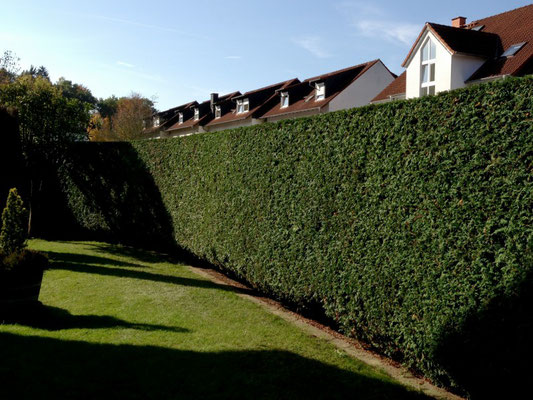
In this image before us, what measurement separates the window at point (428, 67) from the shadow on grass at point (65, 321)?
22837 mm

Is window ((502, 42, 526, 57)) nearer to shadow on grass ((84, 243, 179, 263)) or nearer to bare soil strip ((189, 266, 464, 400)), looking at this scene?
shadow on grass ((84, 243, 179, 263))

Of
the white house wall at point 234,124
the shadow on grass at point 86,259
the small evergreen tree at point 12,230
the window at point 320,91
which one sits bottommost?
the shadow on grass at point 86,259

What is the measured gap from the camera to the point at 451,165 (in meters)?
4.55

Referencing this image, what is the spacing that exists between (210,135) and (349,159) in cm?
578

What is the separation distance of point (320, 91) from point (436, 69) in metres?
10.2

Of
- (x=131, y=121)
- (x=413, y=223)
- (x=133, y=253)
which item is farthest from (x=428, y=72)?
(x=131, y=121)

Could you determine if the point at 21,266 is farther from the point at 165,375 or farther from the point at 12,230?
the point at 165,375

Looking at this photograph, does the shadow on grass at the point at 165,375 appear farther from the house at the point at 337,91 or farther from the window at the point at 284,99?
the window at the point at 284,99

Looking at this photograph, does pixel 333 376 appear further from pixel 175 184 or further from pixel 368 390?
pixel 175 184

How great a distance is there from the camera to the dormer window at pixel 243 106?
128ft

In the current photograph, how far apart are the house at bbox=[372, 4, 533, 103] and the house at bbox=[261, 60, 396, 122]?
7111 mm

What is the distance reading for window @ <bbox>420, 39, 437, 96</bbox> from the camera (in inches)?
957

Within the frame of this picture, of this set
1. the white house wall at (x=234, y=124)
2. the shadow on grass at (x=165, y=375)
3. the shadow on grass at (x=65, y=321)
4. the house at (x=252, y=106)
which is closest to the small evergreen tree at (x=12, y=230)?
the shadow on grass at (x=65, y=321)

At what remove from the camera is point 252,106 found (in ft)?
128
